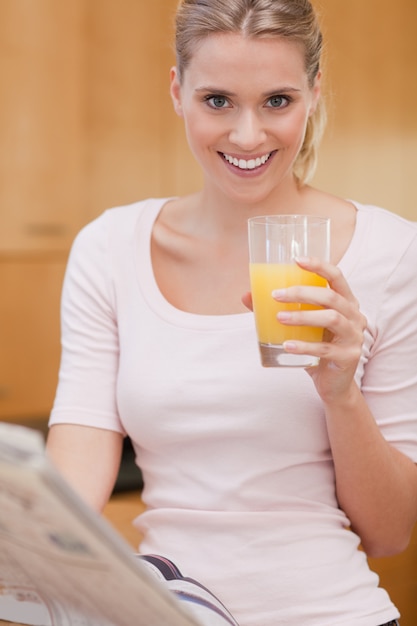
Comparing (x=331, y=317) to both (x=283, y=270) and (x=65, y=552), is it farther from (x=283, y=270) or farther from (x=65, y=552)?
(x=65, y=552)

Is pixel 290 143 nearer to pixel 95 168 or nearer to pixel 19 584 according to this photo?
pixel 19 584

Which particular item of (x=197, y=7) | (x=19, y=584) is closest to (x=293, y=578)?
(x=19, y=584)

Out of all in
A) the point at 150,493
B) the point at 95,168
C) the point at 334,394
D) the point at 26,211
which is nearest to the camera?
the point at 334,394

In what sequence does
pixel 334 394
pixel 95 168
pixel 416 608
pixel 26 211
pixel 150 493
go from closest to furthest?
pixel 334 394 < pixel 150 493 < pixel 416 608 < pixel 26 211 < pixel 95 168

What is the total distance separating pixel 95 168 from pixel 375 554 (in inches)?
99.8

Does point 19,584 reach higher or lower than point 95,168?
higher

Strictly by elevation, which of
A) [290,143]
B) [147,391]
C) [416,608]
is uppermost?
[290,143]

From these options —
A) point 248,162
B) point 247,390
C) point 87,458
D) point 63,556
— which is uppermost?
point 248,162

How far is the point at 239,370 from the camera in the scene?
4.39 feet

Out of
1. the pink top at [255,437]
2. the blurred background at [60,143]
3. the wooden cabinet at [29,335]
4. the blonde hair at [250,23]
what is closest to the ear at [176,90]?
the blonde hair at [250,23]

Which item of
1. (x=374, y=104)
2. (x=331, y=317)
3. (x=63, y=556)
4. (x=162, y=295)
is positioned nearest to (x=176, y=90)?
(x=162, y=295)

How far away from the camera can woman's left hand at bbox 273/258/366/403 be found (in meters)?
1.02

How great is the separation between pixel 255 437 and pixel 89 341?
1.01 feet

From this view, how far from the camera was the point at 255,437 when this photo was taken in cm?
132
